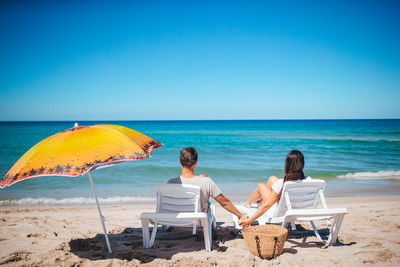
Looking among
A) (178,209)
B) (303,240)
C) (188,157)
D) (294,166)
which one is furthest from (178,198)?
(303,240)

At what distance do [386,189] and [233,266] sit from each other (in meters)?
8.02

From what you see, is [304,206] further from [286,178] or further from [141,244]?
[141,244]

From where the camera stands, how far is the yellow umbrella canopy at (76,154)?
250 cm

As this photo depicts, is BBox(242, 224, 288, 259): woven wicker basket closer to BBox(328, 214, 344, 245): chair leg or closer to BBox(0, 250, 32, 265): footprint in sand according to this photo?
BBox(328, 214, 344, 245): chair leg

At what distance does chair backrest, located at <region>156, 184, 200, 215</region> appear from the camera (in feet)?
11.1

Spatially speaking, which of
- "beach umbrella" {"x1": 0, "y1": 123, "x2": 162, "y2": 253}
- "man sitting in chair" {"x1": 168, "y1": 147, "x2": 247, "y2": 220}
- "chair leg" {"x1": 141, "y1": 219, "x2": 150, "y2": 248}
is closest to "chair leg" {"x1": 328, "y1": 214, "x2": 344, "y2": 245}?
"man sitting in chair" {"x1": 168, "y1": 147, "x2": 247, "y2": 220}

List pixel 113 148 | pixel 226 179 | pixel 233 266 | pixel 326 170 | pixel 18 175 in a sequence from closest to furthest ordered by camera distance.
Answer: pixel 18 175 < pixel 113 148 < pixel 233 266 < pixel 226 179 < pixel 326 170

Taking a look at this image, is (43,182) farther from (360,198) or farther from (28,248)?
(360,198)

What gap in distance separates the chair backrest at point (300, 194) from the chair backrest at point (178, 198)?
3.92 ft

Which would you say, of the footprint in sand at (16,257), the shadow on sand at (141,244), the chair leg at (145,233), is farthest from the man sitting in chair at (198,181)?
the footprint in sand at (16,257)

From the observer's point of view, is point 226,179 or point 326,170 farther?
point 326,170

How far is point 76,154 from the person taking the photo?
263 centimetres

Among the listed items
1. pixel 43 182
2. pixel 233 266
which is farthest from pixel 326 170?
pixel 43 182

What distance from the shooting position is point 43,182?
930 centimetres
